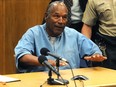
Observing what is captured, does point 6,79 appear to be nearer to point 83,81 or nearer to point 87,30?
point 83,81

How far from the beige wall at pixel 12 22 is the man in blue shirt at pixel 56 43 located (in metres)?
1.31

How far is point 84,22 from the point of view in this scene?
3480 millimetres

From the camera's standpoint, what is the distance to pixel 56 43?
282cm

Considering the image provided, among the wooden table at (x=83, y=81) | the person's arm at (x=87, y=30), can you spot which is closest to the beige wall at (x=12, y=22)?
the person's arm at (x=87, y=30)

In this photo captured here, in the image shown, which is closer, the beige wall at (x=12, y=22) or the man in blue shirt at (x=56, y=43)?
the man in blue shirt at (x=56, y=43)

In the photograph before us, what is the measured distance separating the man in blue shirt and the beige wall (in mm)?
1308

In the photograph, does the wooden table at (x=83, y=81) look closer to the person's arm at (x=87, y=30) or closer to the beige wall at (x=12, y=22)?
the person's arm at (x=87, y=30)

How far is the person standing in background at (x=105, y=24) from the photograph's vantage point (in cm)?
331

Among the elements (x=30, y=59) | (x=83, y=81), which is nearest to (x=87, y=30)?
(x=30, y=59)

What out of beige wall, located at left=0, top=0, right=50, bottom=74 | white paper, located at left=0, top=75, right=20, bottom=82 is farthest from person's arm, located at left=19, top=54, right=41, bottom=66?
beige wall, located at left=0, top=0, right=50, bottom=74

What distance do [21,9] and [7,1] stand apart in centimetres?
21

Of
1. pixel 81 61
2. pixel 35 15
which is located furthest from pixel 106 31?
pixel 35 15

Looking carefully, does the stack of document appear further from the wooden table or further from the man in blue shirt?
the man in blue shirt

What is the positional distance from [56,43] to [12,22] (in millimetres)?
1441
